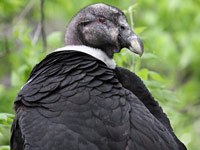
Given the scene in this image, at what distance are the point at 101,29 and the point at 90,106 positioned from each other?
31.1 inches

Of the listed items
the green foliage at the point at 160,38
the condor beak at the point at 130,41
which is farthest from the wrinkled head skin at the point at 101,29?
the green foliage at the point at 160,38

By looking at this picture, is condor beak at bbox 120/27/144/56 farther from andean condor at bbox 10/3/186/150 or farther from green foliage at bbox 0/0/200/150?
green foliage at bbox 0/0/200/150

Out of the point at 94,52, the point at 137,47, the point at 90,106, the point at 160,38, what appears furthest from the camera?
the point at 160,38

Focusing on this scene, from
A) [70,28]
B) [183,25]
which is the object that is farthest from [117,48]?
[183,25]

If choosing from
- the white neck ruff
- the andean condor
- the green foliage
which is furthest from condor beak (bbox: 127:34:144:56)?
the green foliage

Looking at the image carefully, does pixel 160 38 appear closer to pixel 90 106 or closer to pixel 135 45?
pixel 135 45

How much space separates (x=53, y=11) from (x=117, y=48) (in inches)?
205

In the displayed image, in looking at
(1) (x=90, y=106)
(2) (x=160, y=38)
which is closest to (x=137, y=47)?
(1) (x=90, y=106)

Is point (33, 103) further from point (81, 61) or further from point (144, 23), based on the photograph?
point (144, 23)

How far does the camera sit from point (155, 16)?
12.1 m

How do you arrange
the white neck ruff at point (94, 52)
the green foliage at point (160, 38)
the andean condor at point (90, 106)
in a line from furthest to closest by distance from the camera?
the green foliage at point (160, 38) < the white neck ruff at point (94, 52) < the andean condor at point (90, 106)

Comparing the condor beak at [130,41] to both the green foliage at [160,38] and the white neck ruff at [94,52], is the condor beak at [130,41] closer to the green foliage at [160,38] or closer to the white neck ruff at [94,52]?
the white neck ruff at [94,52]

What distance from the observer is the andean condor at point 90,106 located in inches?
216

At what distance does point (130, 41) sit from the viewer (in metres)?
6.04
